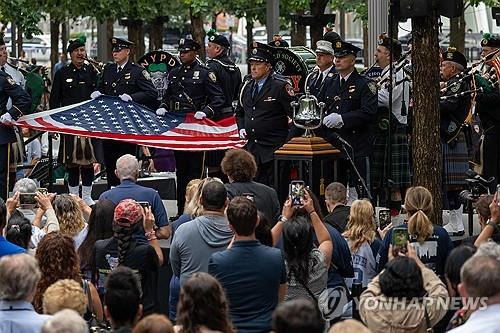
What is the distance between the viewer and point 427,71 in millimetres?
11078

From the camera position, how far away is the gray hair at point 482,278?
6.20m

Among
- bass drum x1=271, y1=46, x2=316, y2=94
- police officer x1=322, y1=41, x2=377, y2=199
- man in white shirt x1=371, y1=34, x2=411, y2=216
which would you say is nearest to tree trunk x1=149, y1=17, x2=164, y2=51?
bass drum x1=271, y1=46, x2=316, y2=94

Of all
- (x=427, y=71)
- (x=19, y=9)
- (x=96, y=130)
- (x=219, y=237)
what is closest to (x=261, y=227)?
(x=219, y=237)

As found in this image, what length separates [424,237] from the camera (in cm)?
863

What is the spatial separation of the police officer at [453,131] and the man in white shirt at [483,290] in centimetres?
651

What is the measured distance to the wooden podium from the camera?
1182cm

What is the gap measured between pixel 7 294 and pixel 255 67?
658 centimetres

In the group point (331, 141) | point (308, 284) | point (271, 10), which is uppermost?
point (271, 10)

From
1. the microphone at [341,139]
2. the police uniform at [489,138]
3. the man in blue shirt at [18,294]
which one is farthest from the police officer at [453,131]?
the man in blue shirt at [18,294]

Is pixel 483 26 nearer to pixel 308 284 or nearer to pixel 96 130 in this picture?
pixel 96 130

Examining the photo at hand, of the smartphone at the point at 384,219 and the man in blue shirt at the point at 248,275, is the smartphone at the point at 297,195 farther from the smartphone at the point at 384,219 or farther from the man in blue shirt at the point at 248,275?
the smartphone at the point at 384,219

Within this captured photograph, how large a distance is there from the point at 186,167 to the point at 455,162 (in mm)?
2863

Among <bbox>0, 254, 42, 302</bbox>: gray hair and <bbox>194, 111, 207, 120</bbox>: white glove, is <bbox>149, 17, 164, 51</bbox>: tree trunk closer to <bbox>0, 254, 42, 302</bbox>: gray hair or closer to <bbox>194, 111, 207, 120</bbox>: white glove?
<bbox>194, 111, 207, 120</bbox>: white glove

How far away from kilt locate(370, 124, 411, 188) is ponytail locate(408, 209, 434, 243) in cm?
511
